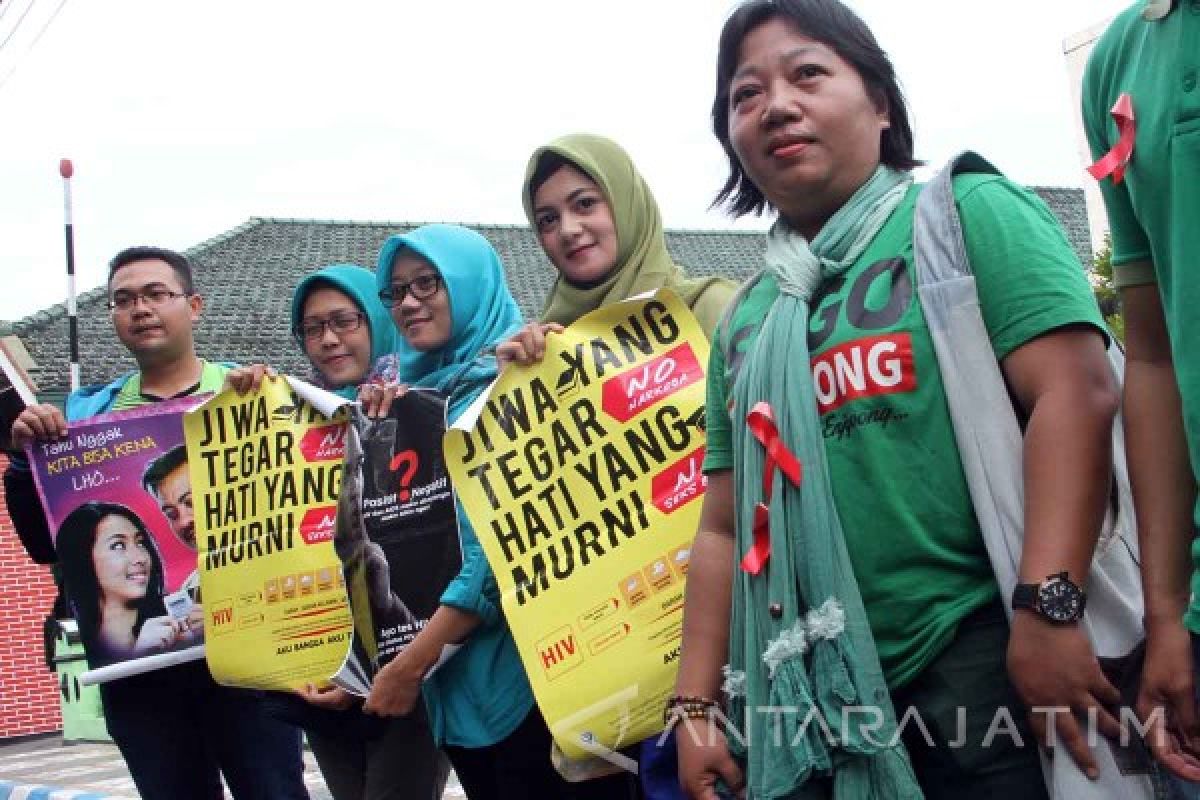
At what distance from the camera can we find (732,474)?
2.54 m

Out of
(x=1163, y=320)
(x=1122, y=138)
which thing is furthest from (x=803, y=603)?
(x=1122, y=138)

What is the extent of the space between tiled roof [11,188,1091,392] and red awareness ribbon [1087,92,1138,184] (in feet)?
55.3

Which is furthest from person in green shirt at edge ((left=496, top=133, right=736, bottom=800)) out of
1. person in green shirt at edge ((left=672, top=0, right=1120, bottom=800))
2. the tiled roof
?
the tiled roof

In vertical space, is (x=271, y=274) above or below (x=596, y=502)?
above

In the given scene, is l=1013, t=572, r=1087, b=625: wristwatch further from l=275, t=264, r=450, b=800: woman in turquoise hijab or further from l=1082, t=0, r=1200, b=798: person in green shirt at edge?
l=275, t=264, r=450, b=800: woman in turquoise hijab

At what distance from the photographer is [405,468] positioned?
12.6ft

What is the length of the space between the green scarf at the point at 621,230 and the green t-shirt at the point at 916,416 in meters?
1.34

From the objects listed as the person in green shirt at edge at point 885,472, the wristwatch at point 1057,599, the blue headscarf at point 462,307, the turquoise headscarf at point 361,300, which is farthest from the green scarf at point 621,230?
the wristwatch at point 1057,599

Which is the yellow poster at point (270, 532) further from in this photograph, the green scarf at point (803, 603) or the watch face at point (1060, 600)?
the watch face at point (1060, 600)

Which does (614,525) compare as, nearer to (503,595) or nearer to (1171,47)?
(503,595)

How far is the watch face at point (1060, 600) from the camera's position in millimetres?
1918

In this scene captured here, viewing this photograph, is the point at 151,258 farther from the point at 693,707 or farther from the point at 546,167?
the point at 693,707

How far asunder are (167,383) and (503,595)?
78.9 inches

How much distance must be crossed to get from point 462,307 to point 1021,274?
213 cm
